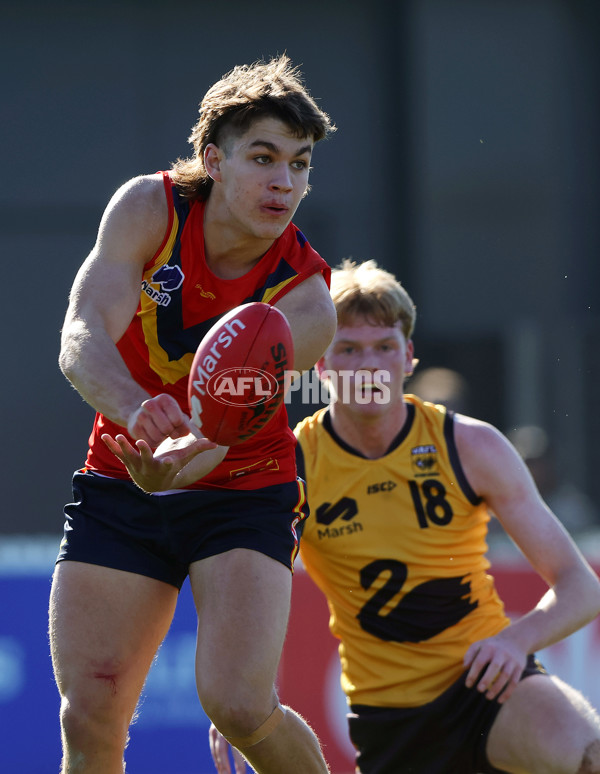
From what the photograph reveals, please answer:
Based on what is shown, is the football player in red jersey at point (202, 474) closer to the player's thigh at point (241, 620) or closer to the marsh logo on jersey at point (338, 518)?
the player's thigh at point (241, 620)

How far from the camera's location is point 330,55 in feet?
38.1

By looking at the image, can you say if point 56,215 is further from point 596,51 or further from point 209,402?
point 209,402

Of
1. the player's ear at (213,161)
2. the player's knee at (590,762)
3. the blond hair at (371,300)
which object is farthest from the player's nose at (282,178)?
the player's knee at (590,762)

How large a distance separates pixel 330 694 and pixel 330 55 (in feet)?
23.9

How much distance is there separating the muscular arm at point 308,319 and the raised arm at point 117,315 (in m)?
0.45

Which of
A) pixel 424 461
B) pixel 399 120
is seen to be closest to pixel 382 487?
pixel 424 461

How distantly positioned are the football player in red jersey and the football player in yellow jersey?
0.66m

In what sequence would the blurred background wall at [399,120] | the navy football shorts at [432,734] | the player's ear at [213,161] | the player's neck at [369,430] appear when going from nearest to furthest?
the player's ear at [213,161], the navy football shorts at [432,734], the player's neck at [369,430], the blurred background wall at [399,120]

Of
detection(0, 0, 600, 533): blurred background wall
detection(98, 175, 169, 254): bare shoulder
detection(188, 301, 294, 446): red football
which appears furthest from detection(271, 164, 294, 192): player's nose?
detection(0, 0, 600, 533): blurred background wall

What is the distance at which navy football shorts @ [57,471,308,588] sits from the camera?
3.56 m

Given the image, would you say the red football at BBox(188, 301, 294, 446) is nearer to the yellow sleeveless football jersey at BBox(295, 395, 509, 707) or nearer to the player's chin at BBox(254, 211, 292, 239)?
the player's chin at BBox(254, 211, 292, 239)

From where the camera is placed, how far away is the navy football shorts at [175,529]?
3.56 m

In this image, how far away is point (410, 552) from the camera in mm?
4340

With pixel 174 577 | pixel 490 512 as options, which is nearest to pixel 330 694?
pixel 490 512
